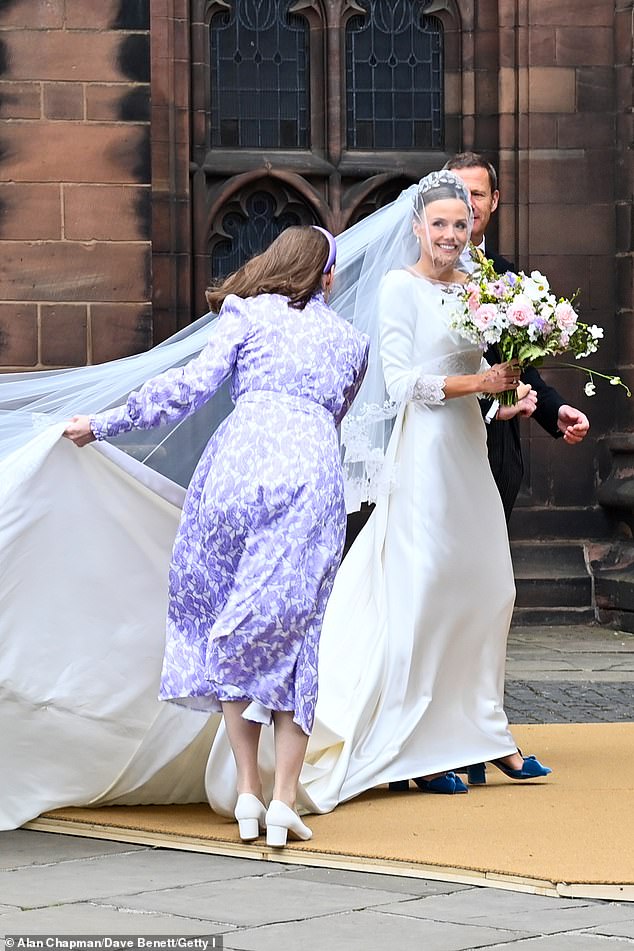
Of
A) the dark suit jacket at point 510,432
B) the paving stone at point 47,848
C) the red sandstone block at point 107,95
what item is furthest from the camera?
the red sandstone block at point 107,95

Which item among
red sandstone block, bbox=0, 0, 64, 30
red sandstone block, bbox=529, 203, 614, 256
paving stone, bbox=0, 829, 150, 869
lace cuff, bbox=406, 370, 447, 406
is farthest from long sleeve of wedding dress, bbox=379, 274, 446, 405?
red sandstone block, bbox=529, 203, 614, 256

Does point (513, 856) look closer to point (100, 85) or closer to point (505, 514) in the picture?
point (505, 514)

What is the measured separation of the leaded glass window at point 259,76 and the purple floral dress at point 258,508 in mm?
7092

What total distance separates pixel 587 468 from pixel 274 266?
6918mm

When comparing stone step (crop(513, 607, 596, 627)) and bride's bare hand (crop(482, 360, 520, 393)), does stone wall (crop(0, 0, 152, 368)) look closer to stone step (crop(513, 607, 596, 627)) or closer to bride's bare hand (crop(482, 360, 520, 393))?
stone step (crop(513, 607, 596, 627))

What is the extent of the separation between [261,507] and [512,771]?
64.5 inches

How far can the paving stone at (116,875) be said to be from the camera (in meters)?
4.35

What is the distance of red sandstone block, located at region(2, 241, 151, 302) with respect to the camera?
420 inches

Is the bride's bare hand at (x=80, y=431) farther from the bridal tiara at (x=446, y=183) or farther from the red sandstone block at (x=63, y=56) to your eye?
the red sandstone block at (x=63, y=56)

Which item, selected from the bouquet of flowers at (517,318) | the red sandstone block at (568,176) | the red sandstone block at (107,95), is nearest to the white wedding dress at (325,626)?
the bouquet of flowers at (517,318)

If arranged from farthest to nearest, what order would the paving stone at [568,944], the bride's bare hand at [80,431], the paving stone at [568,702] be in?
the paving stone at [568,702]
the bride's bare hand at [80,431]
the paving stone at [568,944]

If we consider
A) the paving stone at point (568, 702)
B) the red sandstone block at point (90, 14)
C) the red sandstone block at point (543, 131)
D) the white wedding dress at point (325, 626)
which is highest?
the red sandstone block at point (90, 14)

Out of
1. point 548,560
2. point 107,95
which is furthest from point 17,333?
point 548,560

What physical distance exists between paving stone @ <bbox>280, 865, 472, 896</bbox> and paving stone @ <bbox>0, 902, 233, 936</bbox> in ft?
2.00
